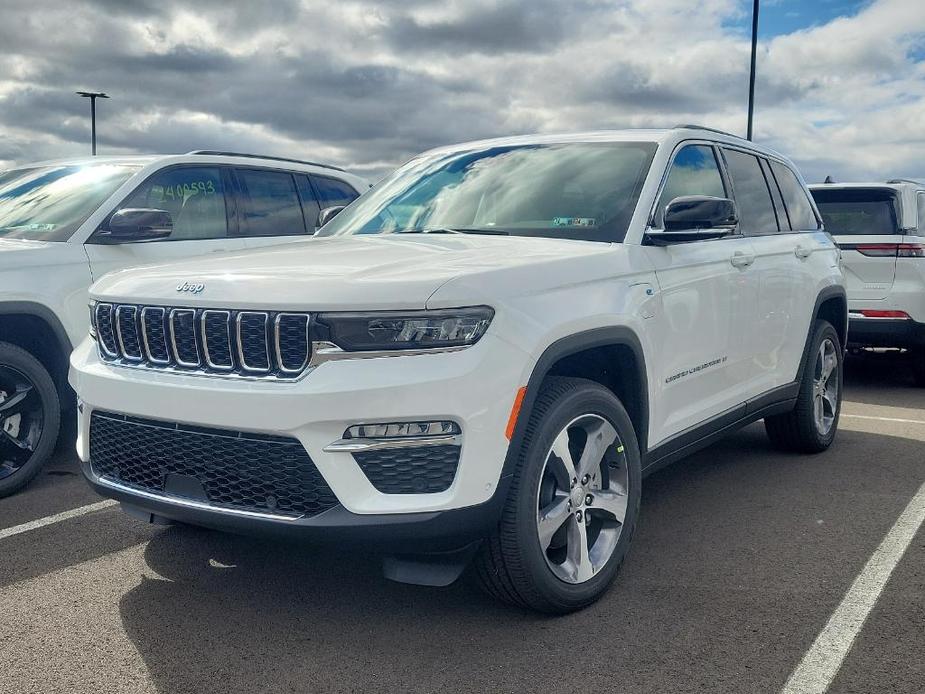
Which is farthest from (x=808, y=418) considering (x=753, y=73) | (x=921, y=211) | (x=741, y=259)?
(x=753, y=73)

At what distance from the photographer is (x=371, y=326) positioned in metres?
3.07

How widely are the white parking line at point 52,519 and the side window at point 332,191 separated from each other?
3156 mm

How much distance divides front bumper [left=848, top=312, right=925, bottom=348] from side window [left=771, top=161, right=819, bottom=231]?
9.75 feet

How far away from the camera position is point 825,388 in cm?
636

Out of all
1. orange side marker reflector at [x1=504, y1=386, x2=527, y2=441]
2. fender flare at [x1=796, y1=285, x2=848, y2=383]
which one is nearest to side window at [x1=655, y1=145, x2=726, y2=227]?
fender flare at [x1=796, y1=285, x2=848, y2=383]

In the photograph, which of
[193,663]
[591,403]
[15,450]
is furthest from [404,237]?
[15,450]

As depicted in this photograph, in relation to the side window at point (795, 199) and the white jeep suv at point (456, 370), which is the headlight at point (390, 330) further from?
the side window at point (795, 199)

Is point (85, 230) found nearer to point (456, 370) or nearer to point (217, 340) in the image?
point (217, 340)

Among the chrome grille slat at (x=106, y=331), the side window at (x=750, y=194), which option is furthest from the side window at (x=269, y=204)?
the side window at (x=750, y=194)

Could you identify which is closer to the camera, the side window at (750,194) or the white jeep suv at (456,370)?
the white jeep suv at (456,370)

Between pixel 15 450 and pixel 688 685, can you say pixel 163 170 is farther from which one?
pixel 688 685

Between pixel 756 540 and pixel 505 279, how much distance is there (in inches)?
81.2

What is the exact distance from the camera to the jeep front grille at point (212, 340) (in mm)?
3117

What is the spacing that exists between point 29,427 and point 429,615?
9.29ft
